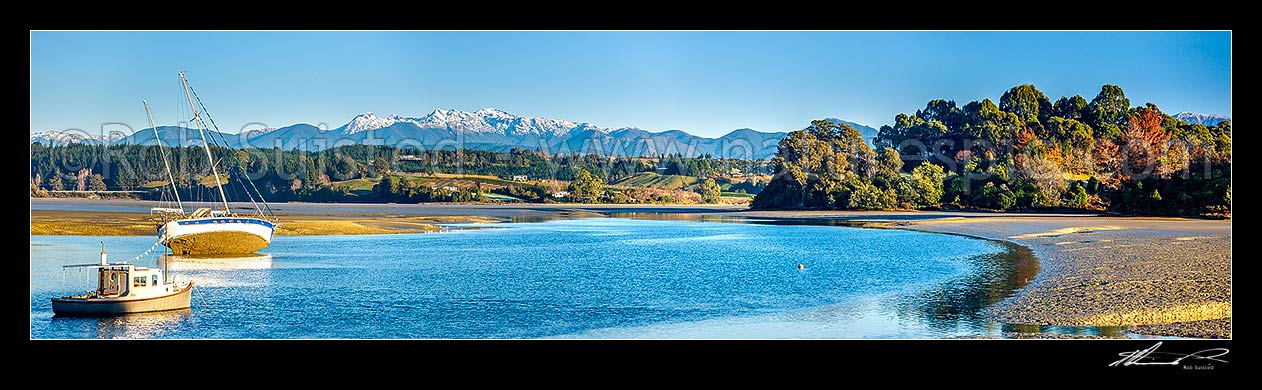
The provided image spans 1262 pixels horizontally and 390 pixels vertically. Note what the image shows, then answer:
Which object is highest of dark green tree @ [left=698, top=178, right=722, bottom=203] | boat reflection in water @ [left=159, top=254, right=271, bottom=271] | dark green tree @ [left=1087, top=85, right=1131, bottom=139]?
dark green tree @ [left=1087, top=85, right=1131, bottom=139]

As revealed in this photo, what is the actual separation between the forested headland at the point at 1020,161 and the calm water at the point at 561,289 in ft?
97.0

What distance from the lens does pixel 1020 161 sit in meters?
81.3

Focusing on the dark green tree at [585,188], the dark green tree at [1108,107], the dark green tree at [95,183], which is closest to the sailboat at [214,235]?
the dark green tree at [95,183]

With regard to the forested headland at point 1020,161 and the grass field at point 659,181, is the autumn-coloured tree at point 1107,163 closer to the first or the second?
the forested headland at point 1020,161

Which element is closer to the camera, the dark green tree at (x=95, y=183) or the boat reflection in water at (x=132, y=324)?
the boat reflection in water at (x=132, y=324)

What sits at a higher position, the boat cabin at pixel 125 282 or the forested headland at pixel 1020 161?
the forested headland at pixel 1020 161

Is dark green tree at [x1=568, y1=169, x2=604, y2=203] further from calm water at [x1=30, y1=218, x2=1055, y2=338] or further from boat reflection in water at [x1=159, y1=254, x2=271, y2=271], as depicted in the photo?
boat reflection in water at [x1=159, y1=254, x2=271, y2=271]

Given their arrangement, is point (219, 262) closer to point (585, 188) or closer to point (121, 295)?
point (121, 295)

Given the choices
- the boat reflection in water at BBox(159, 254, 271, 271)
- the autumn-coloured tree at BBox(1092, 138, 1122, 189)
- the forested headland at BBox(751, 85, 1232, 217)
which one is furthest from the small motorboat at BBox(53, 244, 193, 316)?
the autumn-coloured tree at BBox(1092, 138, 1122, 189)

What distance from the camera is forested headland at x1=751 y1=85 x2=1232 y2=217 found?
224 ft
